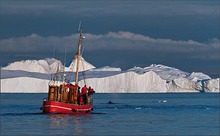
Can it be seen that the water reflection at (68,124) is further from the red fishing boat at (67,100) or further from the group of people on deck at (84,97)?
the group of people on deck at (84,97)

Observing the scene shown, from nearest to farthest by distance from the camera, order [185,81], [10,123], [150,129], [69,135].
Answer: [69,135] < [150,129] < [10,123] < [185,81]

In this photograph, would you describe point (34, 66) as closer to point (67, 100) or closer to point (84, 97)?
point (84, 97)

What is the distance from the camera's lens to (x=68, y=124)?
1636 inches

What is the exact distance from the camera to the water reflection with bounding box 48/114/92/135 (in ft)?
118

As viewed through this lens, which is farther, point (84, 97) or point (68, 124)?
point (84, 97)

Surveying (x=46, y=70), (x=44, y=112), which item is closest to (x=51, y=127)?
(x=44, y=112)

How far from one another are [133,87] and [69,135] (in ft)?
347

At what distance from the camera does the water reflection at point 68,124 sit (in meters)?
36.0

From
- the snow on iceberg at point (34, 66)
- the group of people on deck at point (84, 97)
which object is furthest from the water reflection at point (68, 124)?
the snow on iceberg at point (34, 66)

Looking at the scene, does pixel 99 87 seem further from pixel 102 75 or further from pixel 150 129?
pixel 150 129

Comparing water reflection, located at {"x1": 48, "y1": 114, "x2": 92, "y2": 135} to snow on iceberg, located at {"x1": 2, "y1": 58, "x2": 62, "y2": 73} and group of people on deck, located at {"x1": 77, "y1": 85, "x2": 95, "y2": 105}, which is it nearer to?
group of people on deck, located at {"x1": 77, "y1": 85, "x2": 95, "y2": 105}

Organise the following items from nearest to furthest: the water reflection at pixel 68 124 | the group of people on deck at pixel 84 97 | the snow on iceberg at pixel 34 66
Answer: the water reflection at pixel 68 124, the group of people on deck at pixel 84 97, the snow on iceberg at pixel 34 66

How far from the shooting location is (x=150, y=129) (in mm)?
37406

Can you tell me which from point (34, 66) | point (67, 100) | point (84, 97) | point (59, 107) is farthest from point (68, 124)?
point (34, 66)
